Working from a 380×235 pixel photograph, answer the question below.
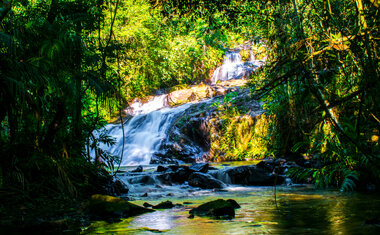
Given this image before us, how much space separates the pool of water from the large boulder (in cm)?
293

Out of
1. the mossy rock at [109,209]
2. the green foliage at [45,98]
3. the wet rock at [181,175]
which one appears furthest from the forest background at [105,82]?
the wet rock at [181,175]

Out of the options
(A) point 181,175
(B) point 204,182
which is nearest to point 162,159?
(A) point 181,175

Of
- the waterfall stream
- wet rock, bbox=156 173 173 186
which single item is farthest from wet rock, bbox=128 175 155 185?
the waterfall stream

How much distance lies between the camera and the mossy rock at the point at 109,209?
4.02 m

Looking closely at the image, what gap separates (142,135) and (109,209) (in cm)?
1238

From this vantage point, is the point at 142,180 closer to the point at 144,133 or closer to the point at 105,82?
the point at 105,82

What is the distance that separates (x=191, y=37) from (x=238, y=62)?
4.13 m

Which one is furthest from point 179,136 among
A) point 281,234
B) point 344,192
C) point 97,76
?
point 281,234

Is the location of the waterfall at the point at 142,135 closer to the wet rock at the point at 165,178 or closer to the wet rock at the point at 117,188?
the wet rock at the point at 165,178

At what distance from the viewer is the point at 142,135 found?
16391 millimetres

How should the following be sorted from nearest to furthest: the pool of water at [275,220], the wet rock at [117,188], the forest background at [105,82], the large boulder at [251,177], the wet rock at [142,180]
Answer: the forest background at [105,82]
the pool of water at [275,220]
the wet rock at [117,188]
the large boulder at [251,177]
the wet rock at [142,180]

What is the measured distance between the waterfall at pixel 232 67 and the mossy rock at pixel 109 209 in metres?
19.1

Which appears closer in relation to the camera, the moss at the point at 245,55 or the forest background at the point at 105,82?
the forest background at the point at 105,82

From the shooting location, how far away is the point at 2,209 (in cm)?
387
